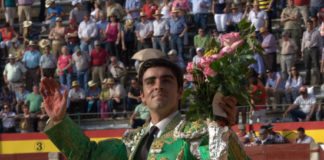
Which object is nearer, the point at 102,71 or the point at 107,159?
the point at 107,159

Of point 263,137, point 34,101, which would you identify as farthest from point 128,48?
point 263,137

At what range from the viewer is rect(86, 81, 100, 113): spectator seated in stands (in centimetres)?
1279

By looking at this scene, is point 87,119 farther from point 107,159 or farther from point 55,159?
point 107,159

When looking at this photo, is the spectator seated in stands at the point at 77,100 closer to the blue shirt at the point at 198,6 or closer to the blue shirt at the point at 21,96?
the blue shirt at the point at 21,96

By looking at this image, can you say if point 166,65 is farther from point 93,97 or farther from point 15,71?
point 15,71

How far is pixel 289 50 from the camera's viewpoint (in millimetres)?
12562

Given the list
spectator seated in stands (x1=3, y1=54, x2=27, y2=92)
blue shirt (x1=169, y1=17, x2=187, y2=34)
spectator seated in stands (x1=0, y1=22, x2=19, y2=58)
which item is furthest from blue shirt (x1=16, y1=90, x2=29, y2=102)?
blue shirt (x1=169, y1=17, x2=187, y2=34)

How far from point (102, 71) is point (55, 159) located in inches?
193

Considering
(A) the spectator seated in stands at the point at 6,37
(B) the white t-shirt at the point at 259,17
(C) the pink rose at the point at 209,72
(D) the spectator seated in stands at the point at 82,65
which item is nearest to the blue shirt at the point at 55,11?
(A) the spectator seated in stands at the point at 6,37

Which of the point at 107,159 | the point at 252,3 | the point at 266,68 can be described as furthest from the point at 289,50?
the point at 107,159

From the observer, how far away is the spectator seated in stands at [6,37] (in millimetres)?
15266

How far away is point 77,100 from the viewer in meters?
12.9

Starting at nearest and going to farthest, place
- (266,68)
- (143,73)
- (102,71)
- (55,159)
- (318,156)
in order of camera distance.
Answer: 1. (143,73)
2. (318,156)
3. (55,159)
4. (266,68)
5. (102,71)

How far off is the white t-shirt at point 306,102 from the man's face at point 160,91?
7735 millimetres
